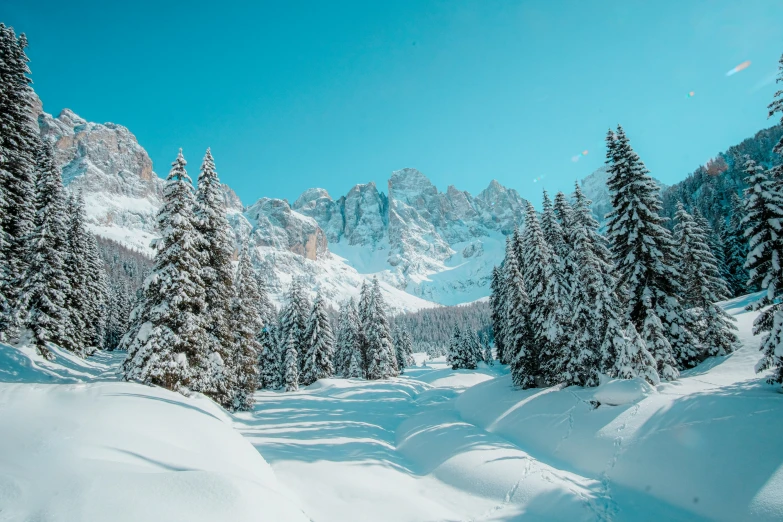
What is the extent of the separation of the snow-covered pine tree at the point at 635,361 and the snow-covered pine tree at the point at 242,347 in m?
21.7

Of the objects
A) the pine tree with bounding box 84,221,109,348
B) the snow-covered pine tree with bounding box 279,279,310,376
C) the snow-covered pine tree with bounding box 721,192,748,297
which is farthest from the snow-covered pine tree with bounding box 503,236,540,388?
the pine tree with bounding box 84,221,109,348

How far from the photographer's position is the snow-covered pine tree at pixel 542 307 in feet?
78.1

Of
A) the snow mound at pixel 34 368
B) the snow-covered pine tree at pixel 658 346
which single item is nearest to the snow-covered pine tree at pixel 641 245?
the snow-covered pine tree at pixel 658 346

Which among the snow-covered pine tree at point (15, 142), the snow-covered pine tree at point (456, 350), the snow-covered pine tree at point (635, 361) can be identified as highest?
the snow-covered pine tree at point (15, 142)

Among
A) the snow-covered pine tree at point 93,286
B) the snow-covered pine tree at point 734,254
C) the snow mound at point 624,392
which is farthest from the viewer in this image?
the snow-covered pine tree at point 734,254

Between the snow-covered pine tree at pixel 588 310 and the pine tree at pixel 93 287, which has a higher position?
the pine tree at pixel 93 287

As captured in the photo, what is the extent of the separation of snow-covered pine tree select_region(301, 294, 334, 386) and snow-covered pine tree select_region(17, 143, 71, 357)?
2255 cm

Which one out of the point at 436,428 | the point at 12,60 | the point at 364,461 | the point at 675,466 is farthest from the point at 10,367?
the point at 675,466

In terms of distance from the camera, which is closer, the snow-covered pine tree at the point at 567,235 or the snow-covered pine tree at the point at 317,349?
the snow-covered pine tree at the point at 567,235

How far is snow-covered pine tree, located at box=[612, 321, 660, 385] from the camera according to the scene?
699 inches

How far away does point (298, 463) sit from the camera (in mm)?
13047

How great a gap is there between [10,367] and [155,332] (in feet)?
30.6

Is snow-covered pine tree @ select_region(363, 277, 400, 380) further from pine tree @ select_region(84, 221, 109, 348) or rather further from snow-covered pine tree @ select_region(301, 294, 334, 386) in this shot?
pine tree @ select_region(84, 221, 109, 348)

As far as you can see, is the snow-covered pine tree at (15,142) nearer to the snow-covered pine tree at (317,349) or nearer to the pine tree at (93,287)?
the pine tree at (93,287)
